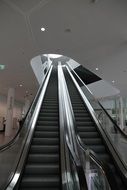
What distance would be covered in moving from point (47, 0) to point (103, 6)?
1512 mm

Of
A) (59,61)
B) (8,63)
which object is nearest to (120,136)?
(8,63)

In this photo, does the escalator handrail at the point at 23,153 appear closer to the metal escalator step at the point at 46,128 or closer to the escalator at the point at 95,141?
the metal escalator step at the point at 46,128

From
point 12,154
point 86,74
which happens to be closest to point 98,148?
point 12,154

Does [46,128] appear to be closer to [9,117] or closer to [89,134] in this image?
[89,134]

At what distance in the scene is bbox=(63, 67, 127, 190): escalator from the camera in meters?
3.62

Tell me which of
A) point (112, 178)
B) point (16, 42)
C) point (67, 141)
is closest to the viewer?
point (112, 178)

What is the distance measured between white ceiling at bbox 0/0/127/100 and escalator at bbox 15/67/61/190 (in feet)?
10.2

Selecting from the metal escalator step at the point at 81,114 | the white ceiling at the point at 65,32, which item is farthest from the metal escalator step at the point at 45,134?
the white ceiling at the point at 65,32

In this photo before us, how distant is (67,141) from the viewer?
4.66 meters

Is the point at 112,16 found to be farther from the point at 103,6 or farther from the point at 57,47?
the point at 57,47

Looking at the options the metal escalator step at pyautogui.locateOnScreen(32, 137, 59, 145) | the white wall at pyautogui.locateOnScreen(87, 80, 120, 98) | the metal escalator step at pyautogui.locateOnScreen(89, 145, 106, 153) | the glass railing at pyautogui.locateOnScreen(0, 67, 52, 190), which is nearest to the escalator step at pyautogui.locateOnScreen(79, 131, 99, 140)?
the metal escalator step at pyautogui.locateOnScreen(89, 145, 106, 153)

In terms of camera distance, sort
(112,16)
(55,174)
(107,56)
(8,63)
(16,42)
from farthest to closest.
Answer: (8,63), (107,56), (16,42), (112,16), (55,174)

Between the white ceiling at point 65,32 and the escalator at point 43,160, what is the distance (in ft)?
10.2

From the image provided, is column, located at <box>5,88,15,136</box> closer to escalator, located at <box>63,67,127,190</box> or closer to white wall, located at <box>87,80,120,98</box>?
escalator, located at <box>63,67,127,190</box>
